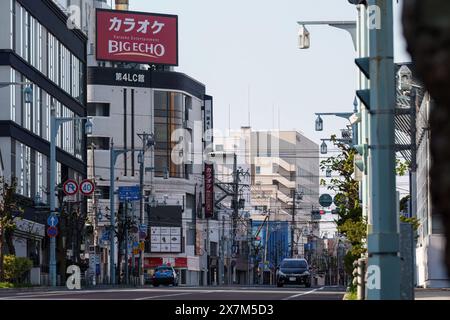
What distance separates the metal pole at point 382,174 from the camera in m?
15.1

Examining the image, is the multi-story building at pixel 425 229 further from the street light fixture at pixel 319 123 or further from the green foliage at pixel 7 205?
the green foliage at pixel 7 205

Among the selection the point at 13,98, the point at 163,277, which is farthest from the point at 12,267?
the point at 163,277

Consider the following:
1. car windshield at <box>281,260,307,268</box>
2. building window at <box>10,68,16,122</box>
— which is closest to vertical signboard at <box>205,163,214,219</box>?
building window at <box>10,68,16,122</box>

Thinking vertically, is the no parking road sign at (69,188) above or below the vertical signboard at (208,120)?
below

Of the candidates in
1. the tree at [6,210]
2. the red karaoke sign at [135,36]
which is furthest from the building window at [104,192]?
the tree at [6,210]

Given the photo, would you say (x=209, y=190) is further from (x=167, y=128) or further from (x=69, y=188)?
(x=69, y=188)

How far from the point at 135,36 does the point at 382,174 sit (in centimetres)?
10282

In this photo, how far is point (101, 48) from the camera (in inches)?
4616

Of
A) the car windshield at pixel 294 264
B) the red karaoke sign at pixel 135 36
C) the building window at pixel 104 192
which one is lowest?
the car windshield at pixel 294 264

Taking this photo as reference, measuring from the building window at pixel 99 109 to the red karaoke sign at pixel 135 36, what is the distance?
6928mm

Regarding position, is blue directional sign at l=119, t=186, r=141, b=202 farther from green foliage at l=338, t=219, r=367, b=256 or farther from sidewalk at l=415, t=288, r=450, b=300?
green foliage at l=338, t=219, r=367, b=256

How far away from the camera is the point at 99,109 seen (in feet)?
405

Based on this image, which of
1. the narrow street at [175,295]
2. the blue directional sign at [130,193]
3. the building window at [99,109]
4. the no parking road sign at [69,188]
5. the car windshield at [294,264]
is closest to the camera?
the narrow street at [175,295]
